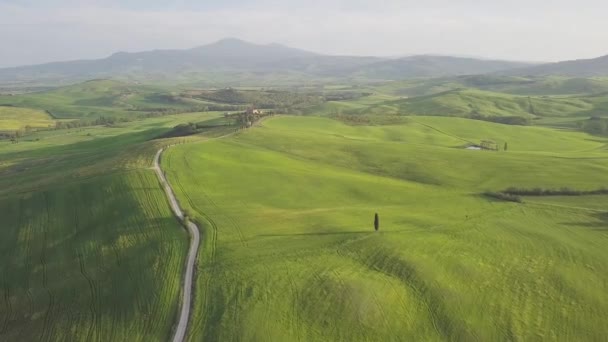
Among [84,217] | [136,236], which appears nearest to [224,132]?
[84,217]

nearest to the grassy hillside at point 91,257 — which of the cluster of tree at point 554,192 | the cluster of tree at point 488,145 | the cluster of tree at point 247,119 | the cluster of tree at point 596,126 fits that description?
the cluster of tree at point 247,119

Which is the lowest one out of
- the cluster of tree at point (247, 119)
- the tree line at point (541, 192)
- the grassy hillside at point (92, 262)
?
the grassy hillside at point (92, 262)

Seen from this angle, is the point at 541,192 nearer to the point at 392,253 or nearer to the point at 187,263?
the point at 392,253

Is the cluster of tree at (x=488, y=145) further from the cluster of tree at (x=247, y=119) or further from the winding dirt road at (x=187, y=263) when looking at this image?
the winding dirt road at (x=187, y=263)

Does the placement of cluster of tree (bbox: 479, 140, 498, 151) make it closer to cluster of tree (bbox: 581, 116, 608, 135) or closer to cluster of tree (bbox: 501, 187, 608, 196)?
cluster of tree (bbox: 581, 116, 608, 135)

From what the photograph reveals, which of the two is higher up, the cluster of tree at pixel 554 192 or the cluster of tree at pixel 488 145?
the cluster of tree at pixel 554 192

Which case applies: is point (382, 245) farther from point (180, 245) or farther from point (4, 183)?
point (4, 183)
